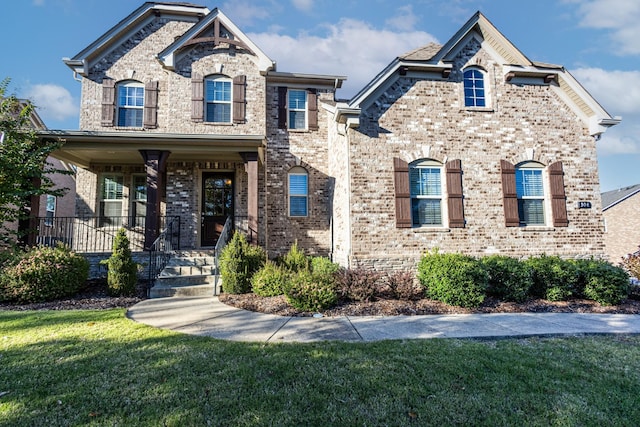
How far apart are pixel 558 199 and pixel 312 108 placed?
7953mm

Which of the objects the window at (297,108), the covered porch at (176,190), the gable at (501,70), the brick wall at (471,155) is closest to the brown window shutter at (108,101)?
the covered porch at (176,190)

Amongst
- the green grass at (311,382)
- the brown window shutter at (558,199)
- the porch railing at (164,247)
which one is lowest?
the green grass at (311,382)

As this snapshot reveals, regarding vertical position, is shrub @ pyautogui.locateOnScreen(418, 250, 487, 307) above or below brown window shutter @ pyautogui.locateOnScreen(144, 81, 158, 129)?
below

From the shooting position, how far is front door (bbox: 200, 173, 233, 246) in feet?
35.9

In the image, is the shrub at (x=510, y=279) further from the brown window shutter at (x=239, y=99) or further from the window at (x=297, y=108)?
the brown window shutter at (x=239, y=99)

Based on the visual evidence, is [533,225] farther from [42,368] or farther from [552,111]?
[42,368]

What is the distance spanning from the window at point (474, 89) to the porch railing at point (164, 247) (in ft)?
30.5

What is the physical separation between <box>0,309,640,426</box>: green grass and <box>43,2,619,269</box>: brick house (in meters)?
4.41

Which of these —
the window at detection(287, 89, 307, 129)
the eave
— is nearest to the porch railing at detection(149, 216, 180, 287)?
the window at detection(287, 89, 307, 129)

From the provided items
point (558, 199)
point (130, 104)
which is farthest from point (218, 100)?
point (558, 199)

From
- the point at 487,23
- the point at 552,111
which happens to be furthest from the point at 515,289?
the point at 487,23

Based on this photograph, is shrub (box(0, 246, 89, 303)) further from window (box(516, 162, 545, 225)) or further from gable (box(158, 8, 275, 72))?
window (box(516, 162, 545, 225))

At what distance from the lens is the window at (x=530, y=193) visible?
9031 mm

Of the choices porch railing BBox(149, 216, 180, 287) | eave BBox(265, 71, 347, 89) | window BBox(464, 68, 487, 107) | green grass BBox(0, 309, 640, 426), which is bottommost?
green grass BBox(0, 309, 640, 426)
